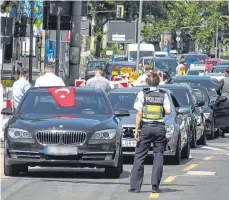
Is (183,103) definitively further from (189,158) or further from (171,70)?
(171,70)

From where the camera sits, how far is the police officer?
48.3 feet

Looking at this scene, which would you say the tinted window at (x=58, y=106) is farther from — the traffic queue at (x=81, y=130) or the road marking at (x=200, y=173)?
the road marking at (x=200, y=173)

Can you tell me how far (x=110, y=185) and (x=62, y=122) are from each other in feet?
4.53

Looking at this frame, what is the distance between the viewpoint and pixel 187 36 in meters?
141

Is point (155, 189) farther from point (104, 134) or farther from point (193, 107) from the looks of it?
point (193, 107)

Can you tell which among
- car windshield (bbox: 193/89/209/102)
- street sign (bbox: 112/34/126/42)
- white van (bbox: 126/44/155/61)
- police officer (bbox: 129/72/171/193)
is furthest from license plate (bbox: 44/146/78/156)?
street sign (bbox: 112/34/126/42)

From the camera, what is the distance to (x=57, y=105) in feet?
57.4

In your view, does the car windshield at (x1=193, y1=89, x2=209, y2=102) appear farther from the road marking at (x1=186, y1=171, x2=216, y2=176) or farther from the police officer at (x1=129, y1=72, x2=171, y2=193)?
the police officer at (x1=129, y1=72, x2=171, y2=193)

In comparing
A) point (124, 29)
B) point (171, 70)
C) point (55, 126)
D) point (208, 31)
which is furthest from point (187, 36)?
point (55, 126)

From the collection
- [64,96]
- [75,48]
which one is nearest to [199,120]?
[75,48]

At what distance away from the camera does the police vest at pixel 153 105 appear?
48.3ft

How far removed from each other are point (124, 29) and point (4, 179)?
66084 mm

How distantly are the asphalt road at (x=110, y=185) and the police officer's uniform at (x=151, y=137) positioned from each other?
233 mm

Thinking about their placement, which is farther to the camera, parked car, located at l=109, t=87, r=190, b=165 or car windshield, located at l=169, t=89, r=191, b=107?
car windshield, located at l=169, t=89, r=191, b=107
